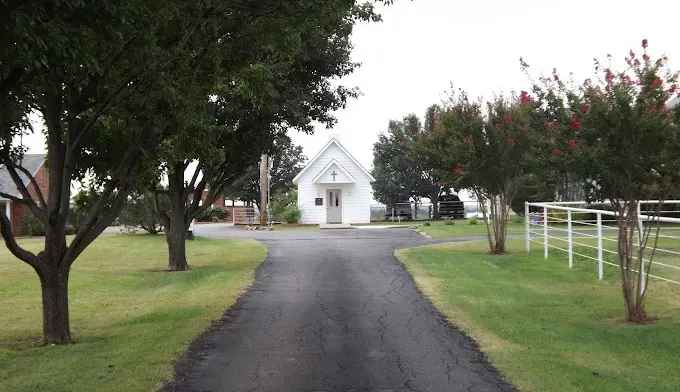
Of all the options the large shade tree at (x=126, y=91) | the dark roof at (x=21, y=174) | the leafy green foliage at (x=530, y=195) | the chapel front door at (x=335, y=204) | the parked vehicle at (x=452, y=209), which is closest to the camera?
the large shade tree at (x=126, y=91)

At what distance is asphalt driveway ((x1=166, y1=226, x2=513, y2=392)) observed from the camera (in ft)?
22.3

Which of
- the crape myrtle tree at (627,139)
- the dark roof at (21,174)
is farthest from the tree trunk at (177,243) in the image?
the dark roof at (21,174)

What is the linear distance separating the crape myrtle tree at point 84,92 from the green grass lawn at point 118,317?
1.24 metres

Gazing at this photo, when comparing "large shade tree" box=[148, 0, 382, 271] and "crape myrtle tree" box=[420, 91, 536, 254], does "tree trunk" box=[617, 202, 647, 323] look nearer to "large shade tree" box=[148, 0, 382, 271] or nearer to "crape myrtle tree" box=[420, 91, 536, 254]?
"large shade tree" box=[148, 0, 382, 271]

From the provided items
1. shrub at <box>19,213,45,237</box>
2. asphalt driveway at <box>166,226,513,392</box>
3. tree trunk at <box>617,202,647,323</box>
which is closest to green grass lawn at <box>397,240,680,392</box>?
tree trunk at <box>617,202,647,323</box>

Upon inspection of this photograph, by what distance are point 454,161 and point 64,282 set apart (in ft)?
40.5

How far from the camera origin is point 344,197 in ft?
149

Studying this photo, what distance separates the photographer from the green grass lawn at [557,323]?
6.95 metres

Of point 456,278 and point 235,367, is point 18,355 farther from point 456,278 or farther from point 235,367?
point 456,278

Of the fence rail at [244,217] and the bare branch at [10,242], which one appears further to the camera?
the fence rail at [244,217]

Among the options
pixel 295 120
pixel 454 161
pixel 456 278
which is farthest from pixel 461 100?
pixel 456 278

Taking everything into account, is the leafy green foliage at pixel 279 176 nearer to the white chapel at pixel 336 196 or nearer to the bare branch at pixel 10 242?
the white chapel at pixel 336 196

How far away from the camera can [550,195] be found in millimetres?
36094

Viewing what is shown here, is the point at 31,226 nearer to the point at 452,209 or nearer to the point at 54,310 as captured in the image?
the point at 452,209
